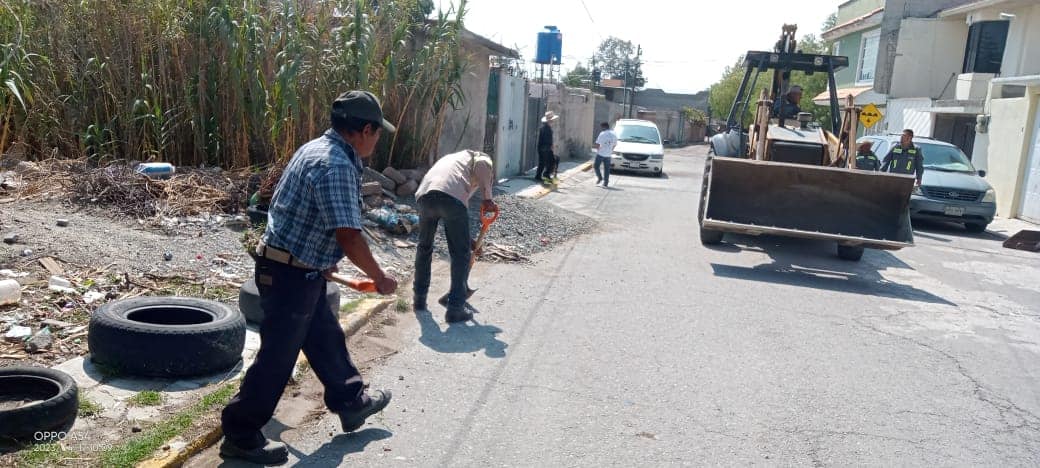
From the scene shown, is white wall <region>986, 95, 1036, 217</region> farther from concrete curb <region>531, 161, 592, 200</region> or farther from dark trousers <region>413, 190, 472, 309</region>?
dark trousers <region>413, 190, 472, 309</region>

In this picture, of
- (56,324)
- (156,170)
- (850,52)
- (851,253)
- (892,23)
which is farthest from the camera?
(850,52)

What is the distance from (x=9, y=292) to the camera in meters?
5.48

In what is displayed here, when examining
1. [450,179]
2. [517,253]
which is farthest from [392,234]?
[450,179]

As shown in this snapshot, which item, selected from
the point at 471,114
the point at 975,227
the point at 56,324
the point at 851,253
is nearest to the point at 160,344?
the point at 56,324

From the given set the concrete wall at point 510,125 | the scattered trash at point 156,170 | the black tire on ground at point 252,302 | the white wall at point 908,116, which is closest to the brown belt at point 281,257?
the black tire on ground at point 252,302

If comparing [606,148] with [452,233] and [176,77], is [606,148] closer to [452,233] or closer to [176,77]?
[176,77]

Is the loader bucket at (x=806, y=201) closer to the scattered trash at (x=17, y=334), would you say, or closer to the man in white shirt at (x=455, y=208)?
the man in white shirt at (x=455, y=208)

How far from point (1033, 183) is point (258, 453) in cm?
1848

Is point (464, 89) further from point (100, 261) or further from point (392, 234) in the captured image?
point (100, 261)

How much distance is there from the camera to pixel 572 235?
39.0 feet

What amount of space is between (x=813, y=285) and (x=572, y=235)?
370 centimetres

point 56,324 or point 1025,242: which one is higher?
point 56,324

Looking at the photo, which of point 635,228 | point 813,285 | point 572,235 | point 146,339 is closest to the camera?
point 146,339

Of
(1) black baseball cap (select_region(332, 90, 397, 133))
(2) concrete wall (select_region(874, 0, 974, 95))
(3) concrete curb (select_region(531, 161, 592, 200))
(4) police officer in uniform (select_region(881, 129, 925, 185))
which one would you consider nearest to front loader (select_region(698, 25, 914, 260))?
(4) police officer in uniform (select_region(881, 129, 925, 185))
